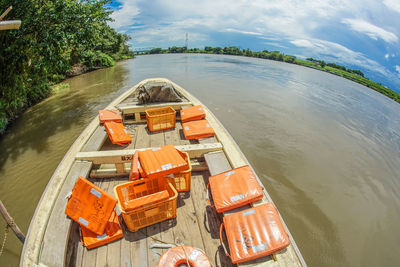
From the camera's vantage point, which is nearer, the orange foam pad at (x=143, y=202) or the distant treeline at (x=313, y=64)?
the orange foam pad at (x=143, y=202)

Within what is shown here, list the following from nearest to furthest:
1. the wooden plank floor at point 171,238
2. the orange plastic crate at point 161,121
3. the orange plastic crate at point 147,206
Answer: the wooden plank floor at point 171,238
the orange plastic crate at point 147,206
the orange plastic crate at point 161,121

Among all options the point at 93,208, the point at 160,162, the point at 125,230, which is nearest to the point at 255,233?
the point at 160,162

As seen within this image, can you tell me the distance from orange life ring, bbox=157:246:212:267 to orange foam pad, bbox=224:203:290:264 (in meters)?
0.39

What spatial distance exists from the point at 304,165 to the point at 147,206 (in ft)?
23.9

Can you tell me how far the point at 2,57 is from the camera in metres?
6.37

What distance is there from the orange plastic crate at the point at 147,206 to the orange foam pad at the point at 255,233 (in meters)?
0.94

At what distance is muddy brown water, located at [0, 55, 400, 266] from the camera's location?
15.3ft

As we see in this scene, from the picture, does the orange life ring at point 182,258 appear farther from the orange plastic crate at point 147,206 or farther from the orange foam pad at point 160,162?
the orange foam pad at point 160,162

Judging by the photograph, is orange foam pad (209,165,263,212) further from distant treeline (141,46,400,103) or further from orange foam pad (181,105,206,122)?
distant treeline (141,46,400,103)

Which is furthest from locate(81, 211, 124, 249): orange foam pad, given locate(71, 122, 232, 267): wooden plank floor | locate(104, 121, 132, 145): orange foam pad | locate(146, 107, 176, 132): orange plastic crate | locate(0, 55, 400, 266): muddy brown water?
locate(146, 107, 176, 132): orange plastic crate

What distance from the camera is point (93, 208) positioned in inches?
98.3

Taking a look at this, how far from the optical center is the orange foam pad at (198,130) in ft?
15.4

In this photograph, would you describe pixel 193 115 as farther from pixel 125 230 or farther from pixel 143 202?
pixel 125 230

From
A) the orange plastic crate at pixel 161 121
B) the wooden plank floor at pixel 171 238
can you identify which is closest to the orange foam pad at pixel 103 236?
the wooden plank floor at pixel 171 238
